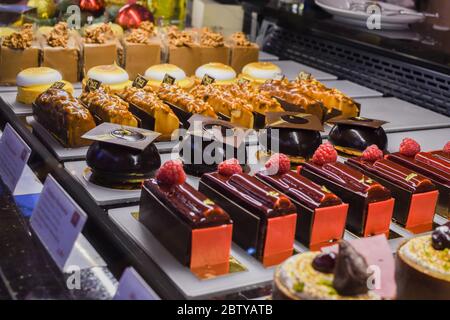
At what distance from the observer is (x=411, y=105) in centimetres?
375

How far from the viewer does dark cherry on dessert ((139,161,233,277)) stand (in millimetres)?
1857

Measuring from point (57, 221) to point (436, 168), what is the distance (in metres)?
1.34

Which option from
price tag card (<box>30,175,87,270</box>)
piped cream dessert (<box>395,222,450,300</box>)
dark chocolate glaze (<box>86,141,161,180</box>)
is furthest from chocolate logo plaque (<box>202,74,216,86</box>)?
piped cream dessert (<box>395,222,450,300</box>)

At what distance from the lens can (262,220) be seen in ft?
6.39

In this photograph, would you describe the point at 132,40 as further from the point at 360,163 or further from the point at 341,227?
the point at 341,227

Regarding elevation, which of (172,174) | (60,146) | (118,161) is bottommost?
(60,146)

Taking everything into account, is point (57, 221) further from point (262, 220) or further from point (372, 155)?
point (372, 155)

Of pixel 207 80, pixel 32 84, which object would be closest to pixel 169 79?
pixel 207 80

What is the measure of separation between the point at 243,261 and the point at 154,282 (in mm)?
276
